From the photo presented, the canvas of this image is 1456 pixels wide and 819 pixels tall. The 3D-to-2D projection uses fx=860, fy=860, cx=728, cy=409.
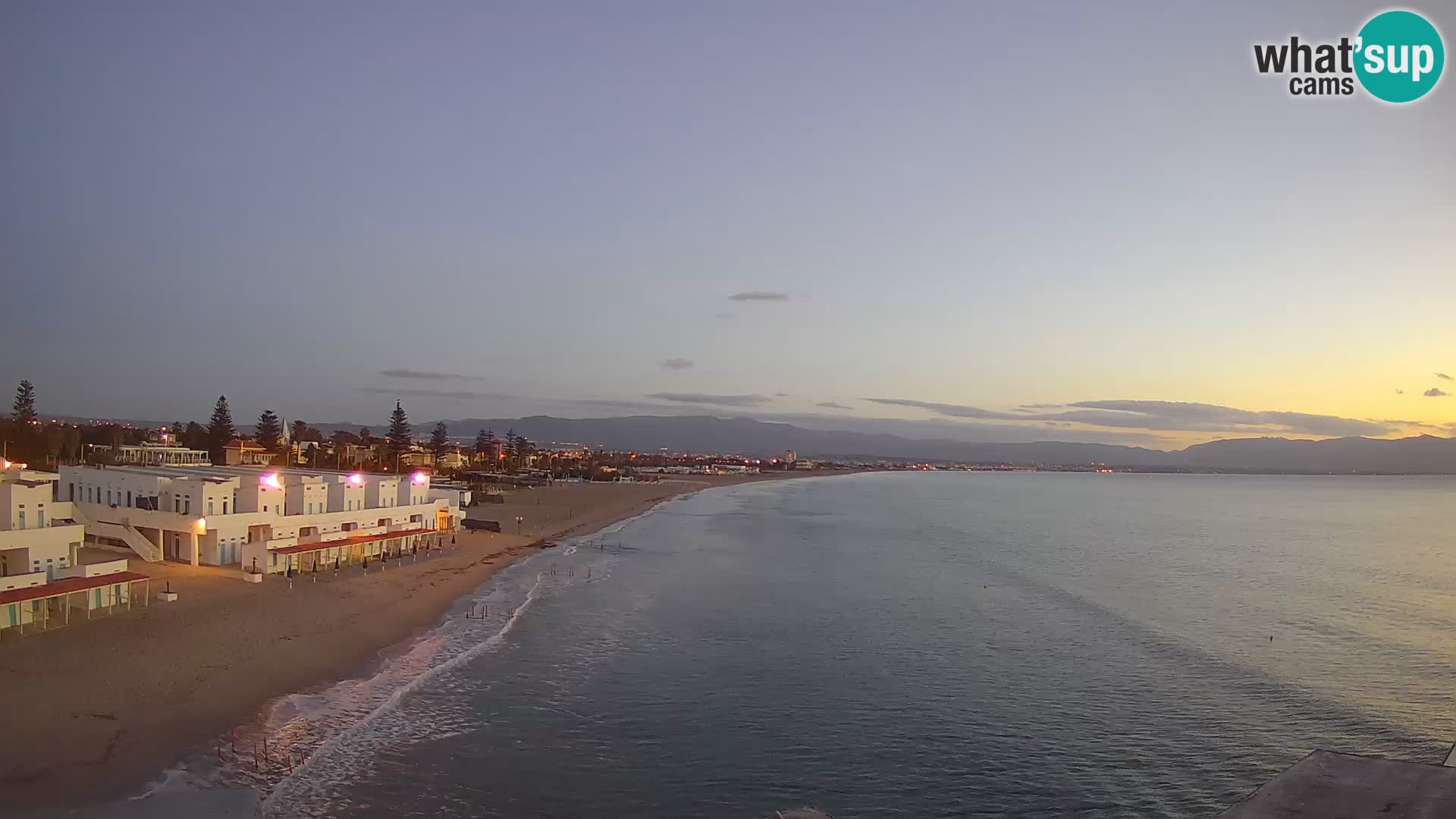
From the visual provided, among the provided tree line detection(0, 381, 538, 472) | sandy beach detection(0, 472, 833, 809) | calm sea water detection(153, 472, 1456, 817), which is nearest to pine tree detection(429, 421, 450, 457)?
tree line detection(0, 381, 538, 472)

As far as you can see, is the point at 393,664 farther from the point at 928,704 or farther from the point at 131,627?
the point at 928,704

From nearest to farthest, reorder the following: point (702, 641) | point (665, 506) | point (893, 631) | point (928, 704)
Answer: point (928, 704), point (702, 641), point (893, 631), point (665, 506)

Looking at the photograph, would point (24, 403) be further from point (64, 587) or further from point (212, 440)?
point (64, 587)

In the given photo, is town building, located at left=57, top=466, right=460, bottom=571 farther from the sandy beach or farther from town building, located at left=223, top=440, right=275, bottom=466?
town building, located at left=223, top=440, right=275, bottom=466

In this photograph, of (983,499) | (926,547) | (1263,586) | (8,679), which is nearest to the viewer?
(8,679)

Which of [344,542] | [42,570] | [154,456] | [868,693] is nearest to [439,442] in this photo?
[154,456]

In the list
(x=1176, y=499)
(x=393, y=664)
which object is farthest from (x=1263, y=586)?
(x=1176, y=499)

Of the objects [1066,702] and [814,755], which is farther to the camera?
[1066,702]
